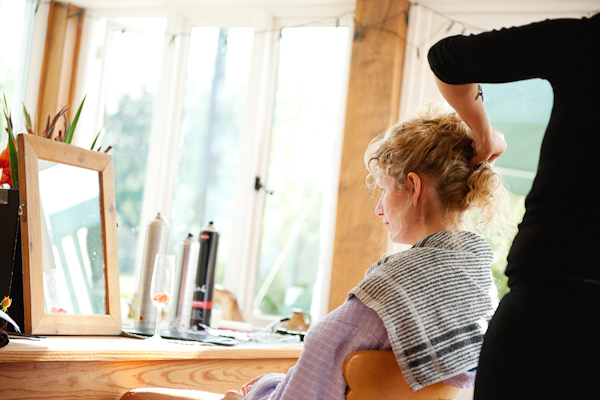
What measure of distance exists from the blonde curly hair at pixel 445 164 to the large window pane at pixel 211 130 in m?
Result: 1.97

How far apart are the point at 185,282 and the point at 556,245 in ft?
4.14

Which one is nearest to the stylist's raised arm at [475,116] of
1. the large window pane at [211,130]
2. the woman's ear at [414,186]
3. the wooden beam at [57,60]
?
the woman's ear at [414,186]

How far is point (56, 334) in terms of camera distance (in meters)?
1.46

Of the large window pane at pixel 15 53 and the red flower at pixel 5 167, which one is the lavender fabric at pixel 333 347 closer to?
the red flower at pixel 5 167

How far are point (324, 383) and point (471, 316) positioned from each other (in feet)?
0.99

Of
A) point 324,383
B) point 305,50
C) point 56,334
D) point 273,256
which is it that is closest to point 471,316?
point 324,383

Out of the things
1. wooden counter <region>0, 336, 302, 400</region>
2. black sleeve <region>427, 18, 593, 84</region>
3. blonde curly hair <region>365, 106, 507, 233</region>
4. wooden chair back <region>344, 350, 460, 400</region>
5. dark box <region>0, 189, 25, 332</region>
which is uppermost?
black sleeve <region>427, 18, 593, 84</region>

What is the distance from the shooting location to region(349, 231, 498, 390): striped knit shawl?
3.56 feet

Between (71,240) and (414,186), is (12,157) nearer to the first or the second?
(71,240)

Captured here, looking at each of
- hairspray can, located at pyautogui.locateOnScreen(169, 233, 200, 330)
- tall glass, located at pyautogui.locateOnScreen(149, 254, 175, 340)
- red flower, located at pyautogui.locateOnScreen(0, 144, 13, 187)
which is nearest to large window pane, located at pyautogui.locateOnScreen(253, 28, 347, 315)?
hairspray can, located at pyautogui.locateOnScreen(169, 233, 200, 330)

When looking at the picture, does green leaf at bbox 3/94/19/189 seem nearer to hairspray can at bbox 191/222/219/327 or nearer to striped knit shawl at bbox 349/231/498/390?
hairspray can at bbox 191/222/219/327

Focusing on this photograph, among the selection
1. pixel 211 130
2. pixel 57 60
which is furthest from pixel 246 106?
pixel 57 60

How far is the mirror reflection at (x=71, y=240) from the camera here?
5.07 ft

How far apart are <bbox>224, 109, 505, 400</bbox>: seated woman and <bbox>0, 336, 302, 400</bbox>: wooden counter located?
0.23m
